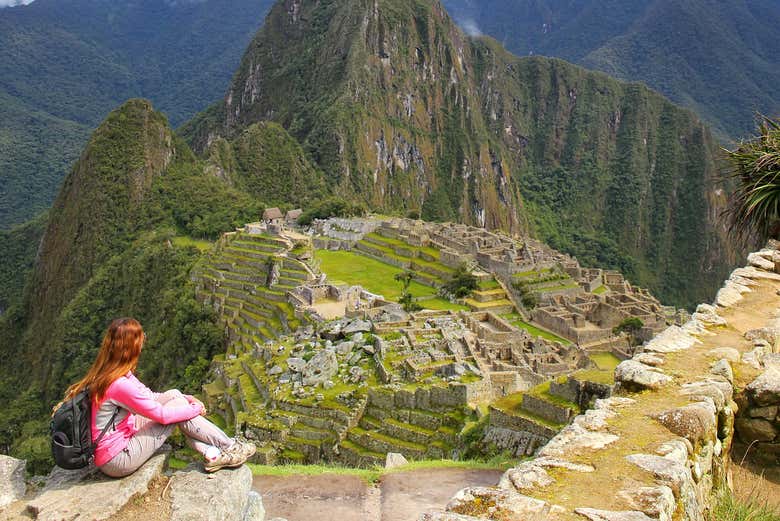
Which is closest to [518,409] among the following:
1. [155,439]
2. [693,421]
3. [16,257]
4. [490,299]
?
[693,421]

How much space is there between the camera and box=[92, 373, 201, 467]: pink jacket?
6.04 metres

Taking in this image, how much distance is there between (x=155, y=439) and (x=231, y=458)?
2.40 feet

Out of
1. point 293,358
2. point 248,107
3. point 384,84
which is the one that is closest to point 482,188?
point 384,84

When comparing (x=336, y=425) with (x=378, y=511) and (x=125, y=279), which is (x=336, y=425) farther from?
(x=125, y=279)

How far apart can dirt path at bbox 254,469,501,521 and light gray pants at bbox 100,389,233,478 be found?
2.90 m

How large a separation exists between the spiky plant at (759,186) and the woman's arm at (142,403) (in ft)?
38.6

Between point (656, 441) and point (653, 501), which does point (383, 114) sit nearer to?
point (656, 441)

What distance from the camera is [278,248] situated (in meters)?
50.4

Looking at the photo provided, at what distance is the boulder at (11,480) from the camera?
6.01 metres

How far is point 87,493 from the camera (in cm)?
596

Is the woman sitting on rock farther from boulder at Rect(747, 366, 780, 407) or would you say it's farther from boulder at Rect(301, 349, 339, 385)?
boulder at Rect(301, 349, 339, 385)

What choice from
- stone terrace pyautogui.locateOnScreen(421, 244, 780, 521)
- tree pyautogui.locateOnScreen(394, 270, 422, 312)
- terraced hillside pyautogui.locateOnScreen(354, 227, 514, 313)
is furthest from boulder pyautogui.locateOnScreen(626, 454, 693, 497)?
terraced hillside pyautogui.locateOnScreen(354, 227, 514, 313)

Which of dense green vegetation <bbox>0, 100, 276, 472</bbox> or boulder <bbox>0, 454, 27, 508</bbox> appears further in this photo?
dense green vegetation <bbox>0, 100, 276, 472</bbox>

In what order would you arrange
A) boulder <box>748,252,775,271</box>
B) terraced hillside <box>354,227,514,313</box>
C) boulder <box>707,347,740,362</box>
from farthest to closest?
terraced hillside <box>354,227,514,313</box> < boulder <box>748,252,775,271</box> < boulder <box>707,347,740,362</box>
